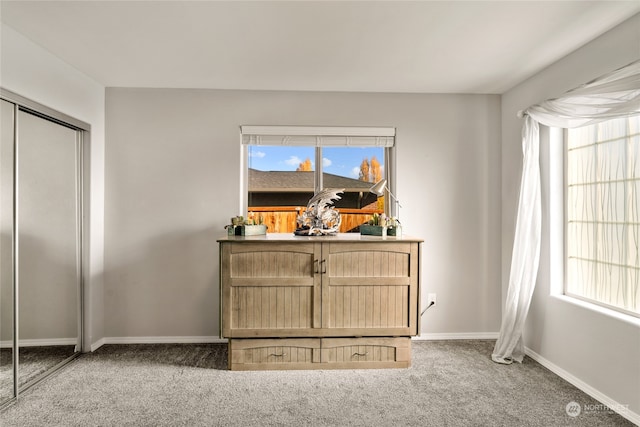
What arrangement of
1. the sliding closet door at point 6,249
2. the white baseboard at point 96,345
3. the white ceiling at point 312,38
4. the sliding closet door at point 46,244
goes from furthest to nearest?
the white baseboard at point 96,345
the sliding closet door at point 46,244
the sliding closet door at point 6,249
the white ceiling at point 312,38

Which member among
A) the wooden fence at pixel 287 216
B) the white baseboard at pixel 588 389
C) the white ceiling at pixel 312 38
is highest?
the white ceiling at pixel 312 38

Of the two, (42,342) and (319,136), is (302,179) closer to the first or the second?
(319,136)

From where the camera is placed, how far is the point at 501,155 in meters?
3.66

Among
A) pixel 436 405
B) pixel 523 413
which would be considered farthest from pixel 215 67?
pixel 523 413

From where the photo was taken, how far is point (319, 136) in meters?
3.62

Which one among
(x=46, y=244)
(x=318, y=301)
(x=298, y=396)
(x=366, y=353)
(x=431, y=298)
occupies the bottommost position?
(x=298, y=396)

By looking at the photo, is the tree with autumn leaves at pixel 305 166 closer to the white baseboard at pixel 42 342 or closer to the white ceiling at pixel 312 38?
the white ceiling at pixel 312 38

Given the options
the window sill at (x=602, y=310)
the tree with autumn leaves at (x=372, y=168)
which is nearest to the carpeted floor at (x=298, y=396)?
the window sill at (x=602, y=310)

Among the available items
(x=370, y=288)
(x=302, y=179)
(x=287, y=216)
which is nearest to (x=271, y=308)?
(x=370, y=288)

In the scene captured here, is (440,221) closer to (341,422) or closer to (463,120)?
(463,120)

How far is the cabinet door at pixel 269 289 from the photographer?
2863 mm

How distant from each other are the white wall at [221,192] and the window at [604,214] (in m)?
0.83

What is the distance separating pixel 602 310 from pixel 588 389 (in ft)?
1.78

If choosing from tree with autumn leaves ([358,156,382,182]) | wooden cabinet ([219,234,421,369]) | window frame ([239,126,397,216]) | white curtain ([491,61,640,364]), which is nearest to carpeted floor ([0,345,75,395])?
wooden cabinet ([219,234,421,369])
